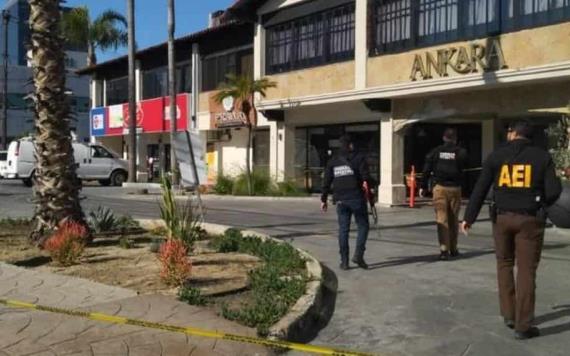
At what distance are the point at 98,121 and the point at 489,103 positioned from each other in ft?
90.3

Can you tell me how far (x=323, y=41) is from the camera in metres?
22.8

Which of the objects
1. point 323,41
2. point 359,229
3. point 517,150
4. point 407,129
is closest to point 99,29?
point 323,41

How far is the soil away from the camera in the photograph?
7.81 meters

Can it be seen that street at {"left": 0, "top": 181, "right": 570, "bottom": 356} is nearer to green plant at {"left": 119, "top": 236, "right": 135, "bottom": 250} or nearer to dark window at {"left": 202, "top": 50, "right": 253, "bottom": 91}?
green plant at {"left": 119, "top": 236, "right": 135, "bottom": 250}

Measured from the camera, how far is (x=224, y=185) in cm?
2589

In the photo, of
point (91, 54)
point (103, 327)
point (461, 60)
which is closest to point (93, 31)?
point (91, 54)

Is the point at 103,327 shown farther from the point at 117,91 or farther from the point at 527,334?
the point at 117,91

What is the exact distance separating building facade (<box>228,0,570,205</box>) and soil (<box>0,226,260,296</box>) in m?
9.12

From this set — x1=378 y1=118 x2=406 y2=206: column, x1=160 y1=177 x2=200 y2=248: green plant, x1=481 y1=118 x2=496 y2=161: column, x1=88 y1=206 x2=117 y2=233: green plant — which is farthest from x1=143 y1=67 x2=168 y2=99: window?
x1=160 y1=177 x2=200 y2=248: green plant

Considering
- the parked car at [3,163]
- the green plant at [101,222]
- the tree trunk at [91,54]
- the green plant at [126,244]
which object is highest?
the tree trunk at [91,54]

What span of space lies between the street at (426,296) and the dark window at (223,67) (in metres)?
14.5

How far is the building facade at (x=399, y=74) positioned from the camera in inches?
647

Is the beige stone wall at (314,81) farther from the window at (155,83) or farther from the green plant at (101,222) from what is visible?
the window at (155,83)

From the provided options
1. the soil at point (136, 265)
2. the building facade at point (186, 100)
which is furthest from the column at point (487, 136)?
the soil at point (136, 265)
